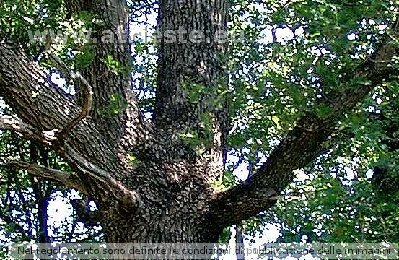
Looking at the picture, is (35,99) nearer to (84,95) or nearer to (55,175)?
(84,95)

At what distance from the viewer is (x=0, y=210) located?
6742mm

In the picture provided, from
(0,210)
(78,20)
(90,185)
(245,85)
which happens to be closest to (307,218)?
(245,85)

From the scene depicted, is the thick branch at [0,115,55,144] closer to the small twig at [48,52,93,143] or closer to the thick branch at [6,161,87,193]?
the small twig at [48,52,93,143]

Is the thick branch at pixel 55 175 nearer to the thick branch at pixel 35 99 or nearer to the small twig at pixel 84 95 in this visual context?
the thick branch at pixel 35 99

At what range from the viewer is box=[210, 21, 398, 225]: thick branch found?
2.85 meters

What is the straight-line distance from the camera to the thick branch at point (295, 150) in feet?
9.35

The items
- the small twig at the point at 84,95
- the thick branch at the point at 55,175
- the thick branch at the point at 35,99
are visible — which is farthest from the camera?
the thick branch at the point at 55,175

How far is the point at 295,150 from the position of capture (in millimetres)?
3070

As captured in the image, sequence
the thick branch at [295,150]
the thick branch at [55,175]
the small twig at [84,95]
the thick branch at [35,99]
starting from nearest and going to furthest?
the small twig at [84,95]
the thick branch at [295,150]
the thick branch at [35,99]
the thick branch at [55,175]

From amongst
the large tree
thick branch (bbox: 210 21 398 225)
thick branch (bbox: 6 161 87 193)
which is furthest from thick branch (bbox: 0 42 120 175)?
thick branch (bbox: 210 21 398 225)

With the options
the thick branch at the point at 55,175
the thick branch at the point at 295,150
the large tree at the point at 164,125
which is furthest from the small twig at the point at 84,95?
the thick branch at the point at 295,150

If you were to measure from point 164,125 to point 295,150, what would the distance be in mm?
814

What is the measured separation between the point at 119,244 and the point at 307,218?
1456 mm

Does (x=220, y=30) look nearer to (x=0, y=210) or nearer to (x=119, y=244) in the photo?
(x=119, y=244)
